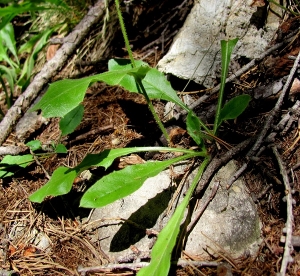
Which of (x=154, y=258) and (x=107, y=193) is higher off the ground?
(x=107, y=193)

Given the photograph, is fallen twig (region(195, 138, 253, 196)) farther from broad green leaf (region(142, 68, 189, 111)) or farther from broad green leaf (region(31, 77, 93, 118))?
broad green leaf (region(31, 77, 93, 118))

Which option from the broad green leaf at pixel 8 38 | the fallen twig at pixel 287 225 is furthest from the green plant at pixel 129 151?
the broad green leaf at pixel 8 38

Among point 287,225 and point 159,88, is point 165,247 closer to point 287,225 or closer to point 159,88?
point 287,225

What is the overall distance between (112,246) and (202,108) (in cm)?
95

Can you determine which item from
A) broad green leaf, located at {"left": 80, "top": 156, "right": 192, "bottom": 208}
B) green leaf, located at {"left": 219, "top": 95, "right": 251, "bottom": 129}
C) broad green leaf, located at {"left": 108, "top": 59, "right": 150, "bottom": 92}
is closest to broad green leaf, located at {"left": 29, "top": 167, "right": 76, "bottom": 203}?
broad green leaf, located at {"left": 80, "top": 156, "right": 192, "bottom": 208}

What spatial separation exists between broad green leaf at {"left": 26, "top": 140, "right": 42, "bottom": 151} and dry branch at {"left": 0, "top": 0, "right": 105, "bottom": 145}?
0.27 m

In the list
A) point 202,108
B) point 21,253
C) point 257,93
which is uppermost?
point 257,93

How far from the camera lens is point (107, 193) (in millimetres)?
1562

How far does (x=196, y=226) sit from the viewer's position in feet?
5.29

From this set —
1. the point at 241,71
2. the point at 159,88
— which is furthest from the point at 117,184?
the point at 241,71

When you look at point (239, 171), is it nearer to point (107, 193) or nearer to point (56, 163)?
point (107, 193)

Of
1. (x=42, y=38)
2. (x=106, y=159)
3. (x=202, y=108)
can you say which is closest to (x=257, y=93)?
(x=202, y=108)

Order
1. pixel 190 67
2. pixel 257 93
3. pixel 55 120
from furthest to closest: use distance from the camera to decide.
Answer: pixel 55 120, pixel 190 67, pixel 257 93

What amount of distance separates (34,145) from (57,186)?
49cm
